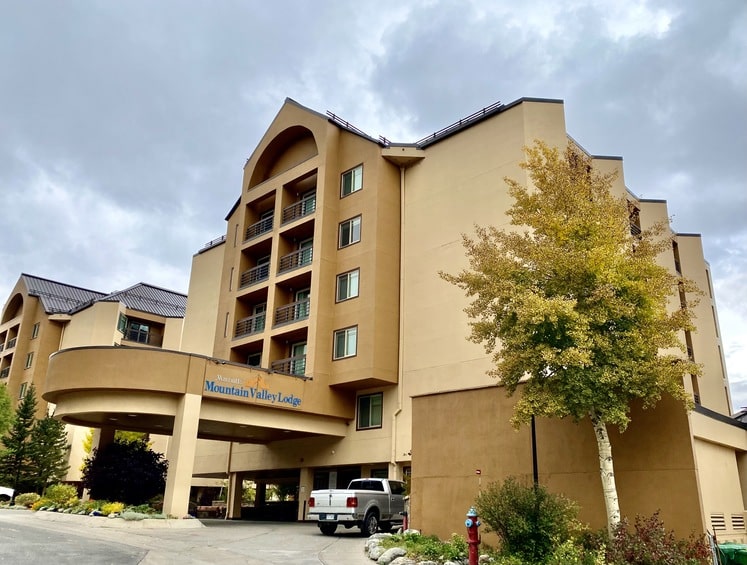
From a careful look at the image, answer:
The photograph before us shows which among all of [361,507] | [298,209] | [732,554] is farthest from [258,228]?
[732,554]

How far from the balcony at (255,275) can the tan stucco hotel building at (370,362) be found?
0.11 metres

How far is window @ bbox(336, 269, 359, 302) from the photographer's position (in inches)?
1199

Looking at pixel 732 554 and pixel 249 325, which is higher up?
pixel 249 325

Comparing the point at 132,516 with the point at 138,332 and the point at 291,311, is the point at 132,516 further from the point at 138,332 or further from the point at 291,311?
the point at 138,332

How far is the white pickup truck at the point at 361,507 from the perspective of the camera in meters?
21.0

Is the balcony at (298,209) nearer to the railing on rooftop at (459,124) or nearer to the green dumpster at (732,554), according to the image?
the railing on rooftop at (459,124)

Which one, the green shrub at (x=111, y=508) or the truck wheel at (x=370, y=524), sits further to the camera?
the green shrub at (x=111, y=508)

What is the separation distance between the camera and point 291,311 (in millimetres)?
32969

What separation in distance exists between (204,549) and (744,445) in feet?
47.9

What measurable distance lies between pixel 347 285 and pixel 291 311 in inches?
153

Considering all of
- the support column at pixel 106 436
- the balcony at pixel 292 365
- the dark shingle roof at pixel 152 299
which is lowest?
the support column at pixel 106 436

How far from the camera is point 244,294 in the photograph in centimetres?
3516

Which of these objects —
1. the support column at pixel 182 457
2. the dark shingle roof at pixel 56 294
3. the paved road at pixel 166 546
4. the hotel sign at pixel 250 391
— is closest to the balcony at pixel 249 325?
the hotel sign at pixel 250 391

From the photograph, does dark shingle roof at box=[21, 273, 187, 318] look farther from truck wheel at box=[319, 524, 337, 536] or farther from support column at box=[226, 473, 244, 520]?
truck wheel at box=[319, 524, 337, 536]
